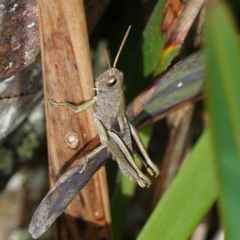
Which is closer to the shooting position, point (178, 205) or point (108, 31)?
point (178, 205)

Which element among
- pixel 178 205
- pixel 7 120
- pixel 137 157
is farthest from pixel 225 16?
pixel 7 120

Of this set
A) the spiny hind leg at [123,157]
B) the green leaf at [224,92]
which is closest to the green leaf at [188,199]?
the spiny hind leg at [123,157]

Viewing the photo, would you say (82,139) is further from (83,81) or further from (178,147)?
(178,147)

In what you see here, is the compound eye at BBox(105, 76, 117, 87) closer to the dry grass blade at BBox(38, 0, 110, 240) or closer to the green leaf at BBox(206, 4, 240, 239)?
the dry grass blade at BBox(38, 0, 110, 240)

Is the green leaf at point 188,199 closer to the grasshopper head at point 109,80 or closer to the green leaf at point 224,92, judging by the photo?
the grasshopper head at point 109,80

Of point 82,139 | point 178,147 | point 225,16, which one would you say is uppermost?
point 225,16

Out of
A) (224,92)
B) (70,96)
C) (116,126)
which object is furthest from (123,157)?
(224,92)
